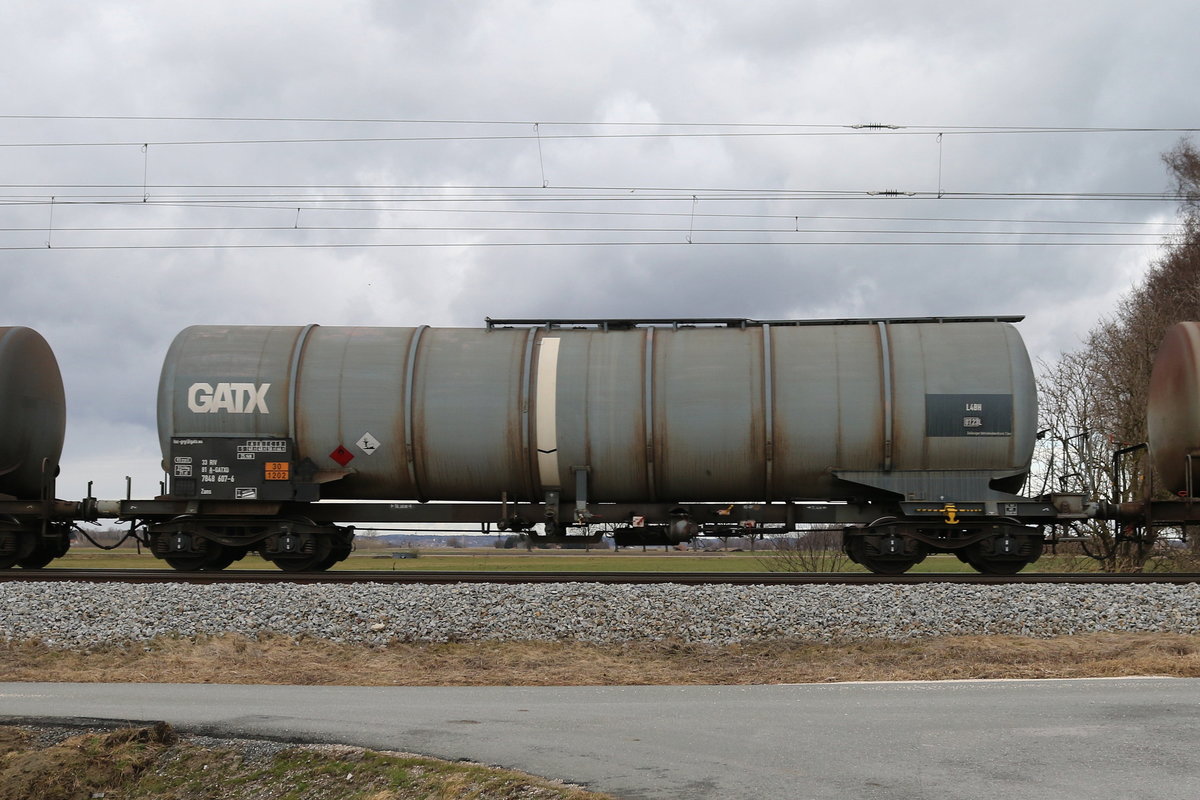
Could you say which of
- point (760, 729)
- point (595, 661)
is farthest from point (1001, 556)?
point (760, 729)

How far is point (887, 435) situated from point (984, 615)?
3896 mm

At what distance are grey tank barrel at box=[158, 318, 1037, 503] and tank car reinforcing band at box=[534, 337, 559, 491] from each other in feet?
0.10

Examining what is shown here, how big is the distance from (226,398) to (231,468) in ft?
3.67

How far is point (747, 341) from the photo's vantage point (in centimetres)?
1538

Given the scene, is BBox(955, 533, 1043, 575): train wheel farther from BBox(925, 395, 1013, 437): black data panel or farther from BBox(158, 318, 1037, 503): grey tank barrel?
BBox(925, 395, 1013, 437): black data panel

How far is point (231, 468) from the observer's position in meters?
15.1

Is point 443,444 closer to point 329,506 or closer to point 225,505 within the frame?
point 329,506

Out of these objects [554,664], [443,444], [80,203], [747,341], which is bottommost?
[554,664]

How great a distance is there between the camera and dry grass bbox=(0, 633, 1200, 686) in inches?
366

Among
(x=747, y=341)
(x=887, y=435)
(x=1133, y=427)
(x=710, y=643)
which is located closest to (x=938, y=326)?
(x=887, y=435)

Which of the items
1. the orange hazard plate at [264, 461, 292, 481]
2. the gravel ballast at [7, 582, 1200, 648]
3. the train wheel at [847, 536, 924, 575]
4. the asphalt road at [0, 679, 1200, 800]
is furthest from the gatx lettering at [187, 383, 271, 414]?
the train wheel at [847, 536, 924, 575]

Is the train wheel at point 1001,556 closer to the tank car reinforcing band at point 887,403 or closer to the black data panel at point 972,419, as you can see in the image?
the black data panel at point 972,419

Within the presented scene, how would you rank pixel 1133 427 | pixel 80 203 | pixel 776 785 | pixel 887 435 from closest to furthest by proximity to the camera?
pixel 776 785 < pixel 887 435 < pixel 80 203 < pixel 1133 427

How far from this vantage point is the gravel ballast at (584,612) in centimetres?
1099
